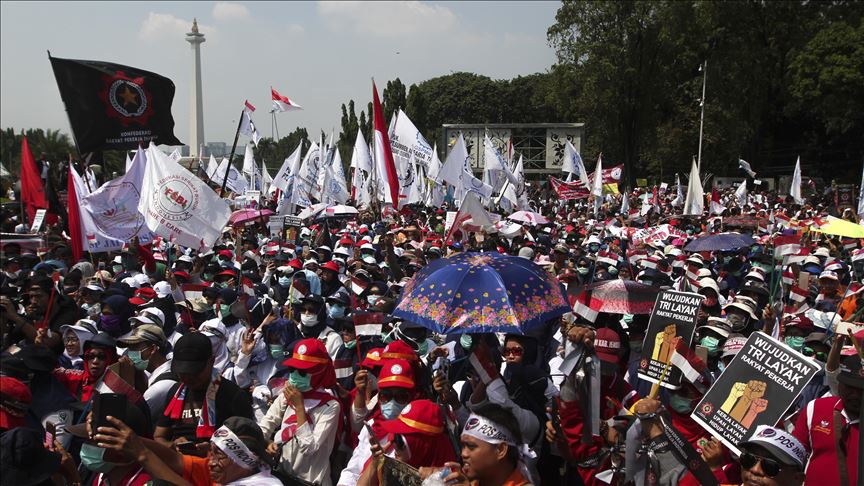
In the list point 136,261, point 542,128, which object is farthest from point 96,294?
point 542,128

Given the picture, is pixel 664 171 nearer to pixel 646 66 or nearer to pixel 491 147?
pixel 646 66

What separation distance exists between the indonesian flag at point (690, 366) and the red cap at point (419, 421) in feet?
4.77

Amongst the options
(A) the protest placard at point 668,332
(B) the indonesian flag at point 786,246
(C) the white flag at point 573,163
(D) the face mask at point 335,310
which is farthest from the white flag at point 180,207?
(C) the white flag at point 573,163

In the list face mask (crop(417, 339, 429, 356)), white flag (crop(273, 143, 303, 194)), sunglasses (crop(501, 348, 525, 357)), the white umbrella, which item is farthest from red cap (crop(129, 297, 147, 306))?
white flag (crop(273, 143, 303, 194))

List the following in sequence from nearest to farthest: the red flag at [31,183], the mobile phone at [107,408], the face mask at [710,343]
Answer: the mobile phone at [107,408], the face mask at [710,343], the red flag at [31,183]

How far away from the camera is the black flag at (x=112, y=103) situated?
31.6 ft

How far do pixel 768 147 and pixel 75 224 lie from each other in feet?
158

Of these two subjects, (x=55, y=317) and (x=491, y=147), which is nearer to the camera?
(x=55, y=317)

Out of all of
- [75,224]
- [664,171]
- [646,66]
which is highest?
[646,66]

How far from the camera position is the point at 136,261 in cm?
1141

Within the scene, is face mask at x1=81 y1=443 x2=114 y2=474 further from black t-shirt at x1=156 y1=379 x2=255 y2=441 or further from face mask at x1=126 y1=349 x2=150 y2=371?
face mask at x1=126 y1=349 x2=150 y2=371

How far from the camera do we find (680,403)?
169 inches

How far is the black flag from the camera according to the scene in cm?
962

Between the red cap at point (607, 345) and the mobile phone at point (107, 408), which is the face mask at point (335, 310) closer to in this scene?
the red cap at point (607, 345)
